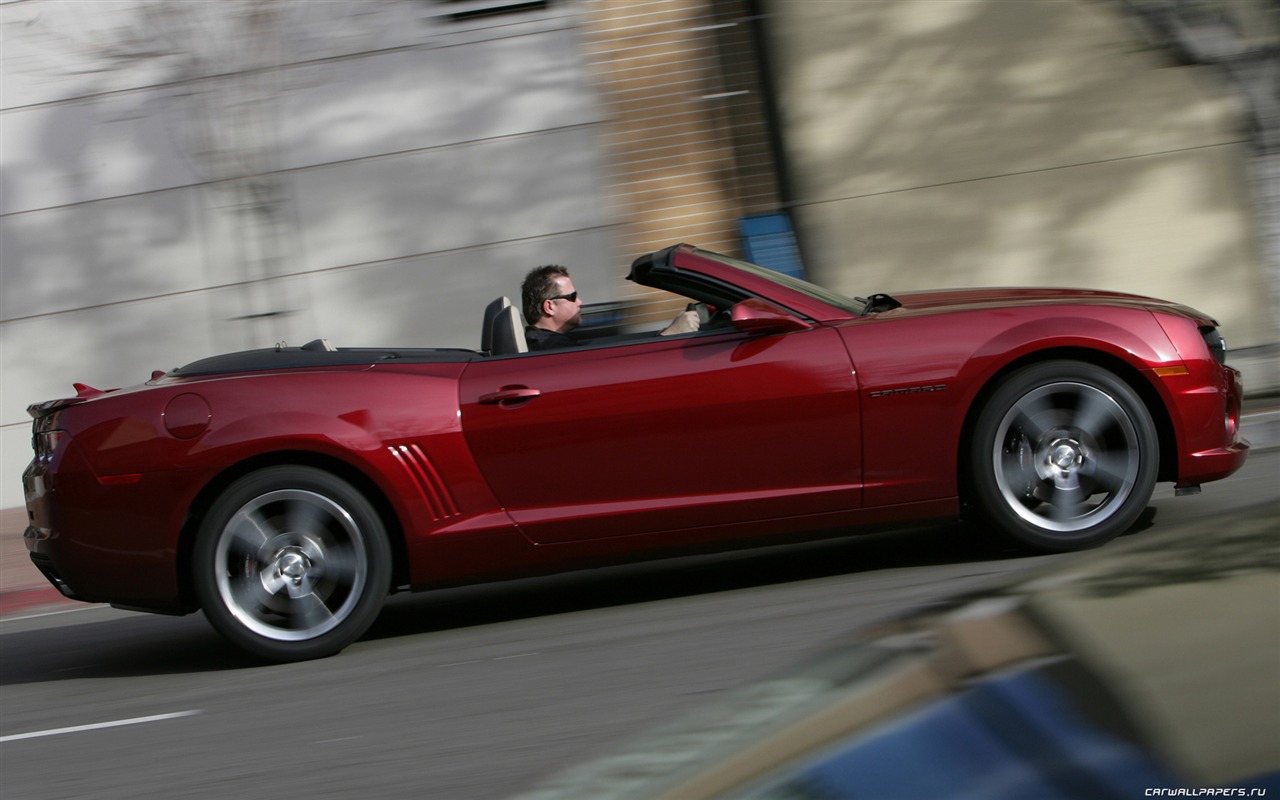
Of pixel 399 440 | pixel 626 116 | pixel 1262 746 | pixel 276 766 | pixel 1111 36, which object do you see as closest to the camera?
pixel 1262 746

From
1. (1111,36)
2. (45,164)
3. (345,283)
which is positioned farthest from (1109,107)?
(45,164)

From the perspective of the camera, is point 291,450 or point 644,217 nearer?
point 291,450

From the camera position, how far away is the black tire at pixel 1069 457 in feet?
19.0

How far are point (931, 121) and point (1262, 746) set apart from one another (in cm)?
1146

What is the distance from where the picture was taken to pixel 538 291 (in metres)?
6.23

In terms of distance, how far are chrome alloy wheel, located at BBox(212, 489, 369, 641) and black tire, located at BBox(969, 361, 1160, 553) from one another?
2.55m

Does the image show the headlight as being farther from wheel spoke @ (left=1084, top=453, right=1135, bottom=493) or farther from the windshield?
the windshield

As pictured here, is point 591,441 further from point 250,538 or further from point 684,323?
point 250,538

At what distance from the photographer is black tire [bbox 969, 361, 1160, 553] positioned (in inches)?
228

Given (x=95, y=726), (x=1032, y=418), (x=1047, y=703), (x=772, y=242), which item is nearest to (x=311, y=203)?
(x=772, y=242)

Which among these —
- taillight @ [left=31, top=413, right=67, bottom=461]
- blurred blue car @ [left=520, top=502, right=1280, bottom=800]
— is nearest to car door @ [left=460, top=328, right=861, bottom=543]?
taillight @ [left=31, top=413, right=67, bottom=461]

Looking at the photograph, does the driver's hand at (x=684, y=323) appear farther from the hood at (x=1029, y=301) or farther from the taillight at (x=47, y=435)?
the taillight at (x=47, y=435)

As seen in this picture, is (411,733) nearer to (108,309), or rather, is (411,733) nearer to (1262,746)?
(1262,746)

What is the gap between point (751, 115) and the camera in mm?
12906
